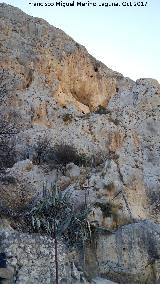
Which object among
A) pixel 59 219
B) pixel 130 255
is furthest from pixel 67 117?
pixel 130 255

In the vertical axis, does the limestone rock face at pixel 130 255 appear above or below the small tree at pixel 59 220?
below

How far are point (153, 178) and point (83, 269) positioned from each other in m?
10.2

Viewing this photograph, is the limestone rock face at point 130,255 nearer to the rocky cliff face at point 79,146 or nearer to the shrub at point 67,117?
the rocky cliff face at point 79,146

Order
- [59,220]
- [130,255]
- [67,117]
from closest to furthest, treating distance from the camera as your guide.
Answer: [59,220] < [130,255] < [67,117]

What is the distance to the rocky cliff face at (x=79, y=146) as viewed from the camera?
23500 mm

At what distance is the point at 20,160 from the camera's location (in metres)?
29.8

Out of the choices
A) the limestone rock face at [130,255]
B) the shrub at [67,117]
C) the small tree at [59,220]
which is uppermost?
the shrub at [67,117]

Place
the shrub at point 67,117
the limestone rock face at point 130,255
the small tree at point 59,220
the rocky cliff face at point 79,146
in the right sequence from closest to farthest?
the small tree at point 59,220 → the limestone rock face at point 130,255 → the rocky cliff face at point 79,146 → the shrub at point 67,117

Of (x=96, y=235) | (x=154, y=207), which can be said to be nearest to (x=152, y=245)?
(x=96, y=235)

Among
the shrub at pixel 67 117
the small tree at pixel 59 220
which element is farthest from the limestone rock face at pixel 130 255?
the shrub at pixel 67 117

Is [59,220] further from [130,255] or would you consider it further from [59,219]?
[130,255]

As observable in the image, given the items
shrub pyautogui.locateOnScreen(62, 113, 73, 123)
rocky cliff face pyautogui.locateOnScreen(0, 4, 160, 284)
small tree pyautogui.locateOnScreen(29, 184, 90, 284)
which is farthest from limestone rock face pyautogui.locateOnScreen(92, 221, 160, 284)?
shrub pyautogui.locateOnScreen(62, 113, 73, 123)

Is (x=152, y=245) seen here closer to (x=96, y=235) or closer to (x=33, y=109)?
(x=96, y=235)

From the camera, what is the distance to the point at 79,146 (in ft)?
102
